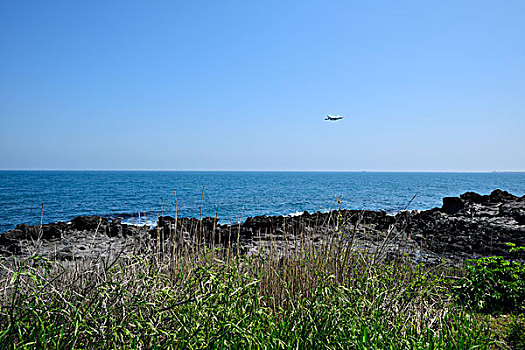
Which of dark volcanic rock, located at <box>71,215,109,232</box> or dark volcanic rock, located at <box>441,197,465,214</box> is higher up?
dark volcanic rock, located at <box>441,197,465,214</box>

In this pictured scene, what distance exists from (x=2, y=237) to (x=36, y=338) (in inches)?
509

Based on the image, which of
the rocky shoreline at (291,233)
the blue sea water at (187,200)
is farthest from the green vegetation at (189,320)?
the rocky shoreline at (291,233)

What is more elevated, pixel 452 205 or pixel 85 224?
pixel 452 205

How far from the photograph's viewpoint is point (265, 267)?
4488 mm

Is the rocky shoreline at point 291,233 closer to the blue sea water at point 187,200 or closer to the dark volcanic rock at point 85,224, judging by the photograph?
the dark volcanic rock at point 85,224

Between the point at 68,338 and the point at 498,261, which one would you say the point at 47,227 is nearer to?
the point at 68,338

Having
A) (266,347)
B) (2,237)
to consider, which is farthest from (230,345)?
(2,237)

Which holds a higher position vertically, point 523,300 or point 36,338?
point 36,338

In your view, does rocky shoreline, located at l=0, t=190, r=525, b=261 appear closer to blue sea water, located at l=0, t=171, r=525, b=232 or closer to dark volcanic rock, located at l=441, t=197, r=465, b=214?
dark volcanic rock, located at l=441, t=197, r=465, b=214

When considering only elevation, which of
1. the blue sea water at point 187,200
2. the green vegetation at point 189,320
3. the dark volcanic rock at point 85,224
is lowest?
the blue sea water at point 187,200

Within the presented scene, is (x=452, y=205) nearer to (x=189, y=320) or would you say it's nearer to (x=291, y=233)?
(x=291, y=233)

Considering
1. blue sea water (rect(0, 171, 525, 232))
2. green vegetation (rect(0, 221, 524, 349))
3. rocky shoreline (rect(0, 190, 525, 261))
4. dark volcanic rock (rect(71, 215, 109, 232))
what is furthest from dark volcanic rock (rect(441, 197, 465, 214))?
dark volcanic rock (rect(71, 215, 109, 232))

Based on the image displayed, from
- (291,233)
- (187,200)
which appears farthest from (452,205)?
Result: (187,200)

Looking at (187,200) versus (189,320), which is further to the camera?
(187,200)
